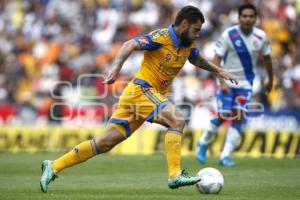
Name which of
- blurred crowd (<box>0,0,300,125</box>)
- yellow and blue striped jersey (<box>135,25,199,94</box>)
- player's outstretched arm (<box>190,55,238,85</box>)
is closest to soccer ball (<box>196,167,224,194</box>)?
yellow and blue striped jersey (<box>135,25,199,94</box>)

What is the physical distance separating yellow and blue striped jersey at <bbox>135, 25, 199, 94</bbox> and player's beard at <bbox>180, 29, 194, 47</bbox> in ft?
0.16

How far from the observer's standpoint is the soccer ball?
33.2ft

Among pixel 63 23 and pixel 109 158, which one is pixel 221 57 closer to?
pixel 109 158

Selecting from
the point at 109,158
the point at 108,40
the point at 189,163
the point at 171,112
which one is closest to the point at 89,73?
the point at 108,40

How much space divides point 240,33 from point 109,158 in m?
4.40

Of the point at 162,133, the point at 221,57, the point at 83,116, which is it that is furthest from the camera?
the point at 83,116

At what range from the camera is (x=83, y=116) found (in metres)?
21.3

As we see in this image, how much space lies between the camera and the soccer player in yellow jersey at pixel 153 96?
10195 mm

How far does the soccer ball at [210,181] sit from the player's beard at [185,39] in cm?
161

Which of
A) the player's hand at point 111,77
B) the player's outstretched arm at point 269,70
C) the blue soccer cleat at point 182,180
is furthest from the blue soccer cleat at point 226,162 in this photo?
the player's hand at point 111,77

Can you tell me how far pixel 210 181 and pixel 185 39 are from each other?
5.86 ft

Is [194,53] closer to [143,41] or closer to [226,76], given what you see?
[226,76]

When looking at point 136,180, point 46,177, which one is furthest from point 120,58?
point 136,180

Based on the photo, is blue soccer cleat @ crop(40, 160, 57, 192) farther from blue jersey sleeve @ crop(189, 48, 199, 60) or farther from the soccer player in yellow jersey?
blue jersey sleeve @ crop(189, 48, 199, 60)
